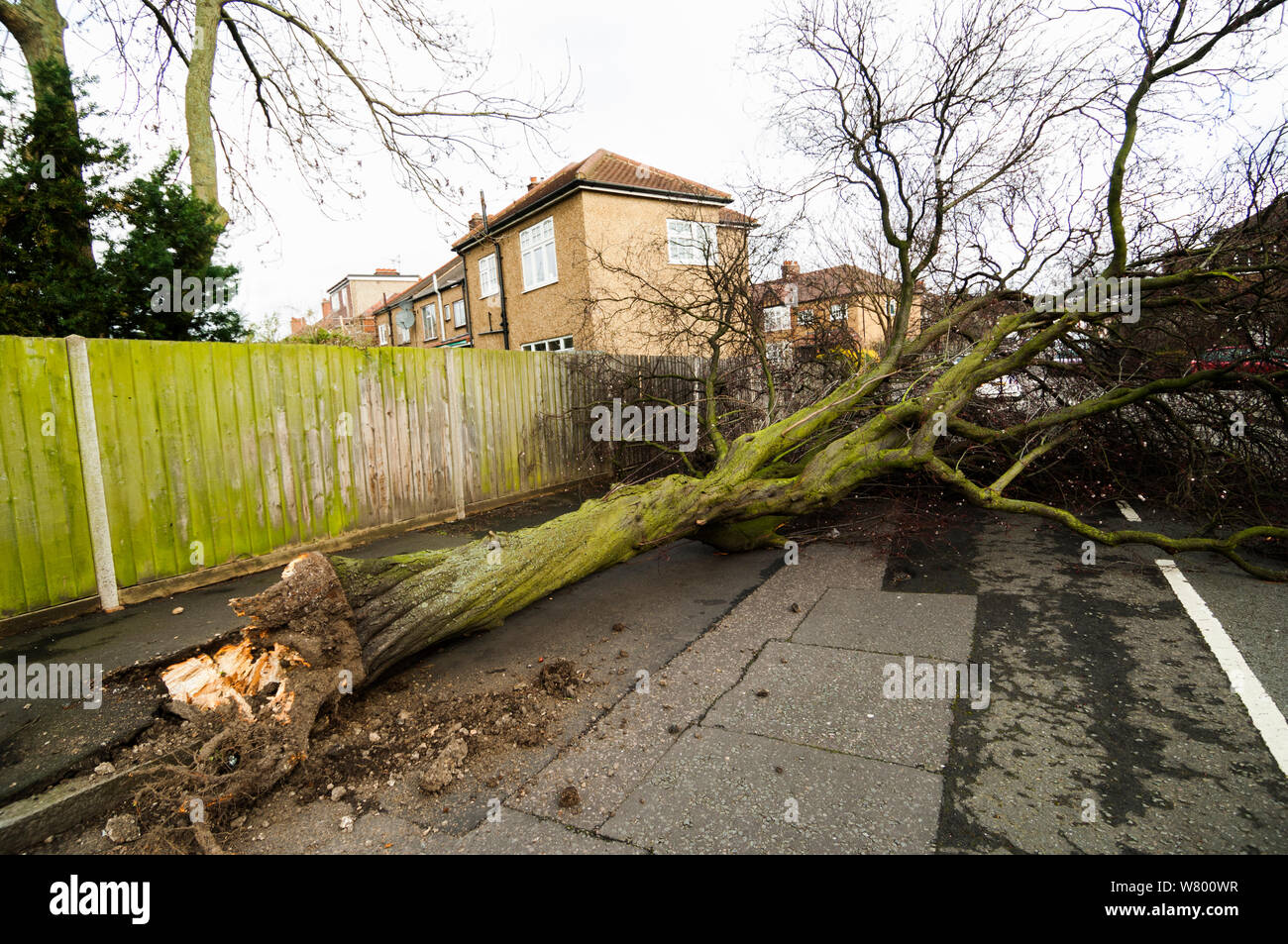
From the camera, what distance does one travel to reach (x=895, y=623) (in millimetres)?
4492

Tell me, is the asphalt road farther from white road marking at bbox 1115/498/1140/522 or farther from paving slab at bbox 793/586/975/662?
white road marking at bbox 1115/498/1140/522

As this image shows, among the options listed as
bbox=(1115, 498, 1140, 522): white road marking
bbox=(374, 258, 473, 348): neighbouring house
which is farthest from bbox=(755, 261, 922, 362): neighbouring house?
bbox=(374, 258, 473, 348): neighbouring house

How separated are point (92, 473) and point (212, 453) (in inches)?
35.3

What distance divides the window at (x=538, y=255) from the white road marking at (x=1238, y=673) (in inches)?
714

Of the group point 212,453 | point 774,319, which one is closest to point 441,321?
point 774,319

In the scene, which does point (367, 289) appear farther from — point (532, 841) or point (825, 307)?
point (532, 841)

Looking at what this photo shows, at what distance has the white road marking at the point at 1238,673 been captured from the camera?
2873mm

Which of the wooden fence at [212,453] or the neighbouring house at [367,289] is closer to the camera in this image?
the wooden fence at [212,453]

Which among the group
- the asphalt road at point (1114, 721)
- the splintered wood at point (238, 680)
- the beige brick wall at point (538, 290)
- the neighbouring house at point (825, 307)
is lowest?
the asphalt road at point (1114, 721)

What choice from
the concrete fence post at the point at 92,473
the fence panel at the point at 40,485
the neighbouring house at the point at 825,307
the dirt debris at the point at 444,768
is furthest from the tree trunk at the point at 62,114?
the neighbouring house at the point at 825,307

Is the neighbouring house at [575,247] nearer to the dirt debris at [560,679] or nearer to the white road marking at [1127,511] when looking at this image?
the white road marking at [1127,511]
